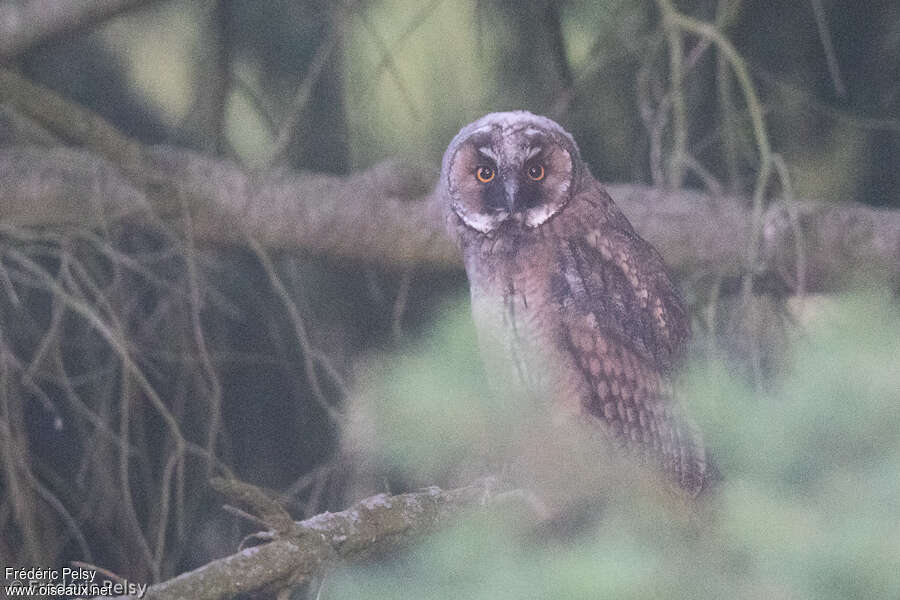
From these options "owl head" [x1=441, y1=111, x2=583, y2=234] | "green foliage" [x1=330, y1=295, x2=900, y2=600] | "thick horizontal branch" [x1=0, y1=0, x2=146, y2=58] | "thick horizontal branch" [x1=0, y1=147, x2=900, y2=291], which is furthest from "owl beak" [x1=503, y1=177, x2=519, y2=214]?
"thick horizontal branch" [x1=0, y1=0, x2=146, y2=58]

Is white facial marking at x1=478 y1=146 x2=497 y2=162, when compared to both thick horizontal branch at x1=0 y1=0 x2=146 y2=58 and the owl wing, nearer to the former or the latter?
the owl wing

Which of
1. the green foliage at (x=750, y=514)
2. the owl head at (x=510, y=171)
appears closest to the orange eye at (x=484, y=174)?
the owl head at (x=510, y=171)

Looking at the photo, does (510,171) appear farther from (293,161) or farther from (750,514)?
(293,161)

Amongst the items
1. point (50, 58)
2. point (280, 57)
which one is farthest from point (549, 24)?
point (50, 58)

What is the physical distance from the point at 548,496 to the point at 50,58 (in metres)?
1.83

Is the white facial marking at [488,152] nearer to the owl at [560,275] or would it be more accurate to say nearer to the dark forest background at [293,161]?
the owl at [560,275]

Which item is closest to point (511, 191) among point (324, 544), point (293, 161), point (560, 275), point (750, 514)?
point (560, 275)

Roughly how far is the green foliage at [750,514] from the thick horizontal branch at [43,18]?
59.3 inches

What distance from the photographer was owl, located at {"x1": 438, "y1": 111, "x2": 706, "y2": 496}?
4.11 feet

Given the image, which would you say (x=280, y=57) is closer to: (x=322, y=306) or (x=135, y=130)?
(x=135, y=130)

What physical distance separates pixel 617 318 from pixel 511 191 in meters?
0.23

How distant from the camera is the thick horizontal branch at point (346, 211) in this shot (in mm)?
1814

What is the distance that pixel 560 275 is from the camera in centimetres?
→ 134

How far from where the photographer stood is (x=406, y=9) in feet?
6.57
